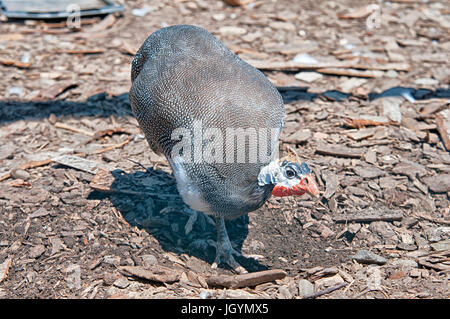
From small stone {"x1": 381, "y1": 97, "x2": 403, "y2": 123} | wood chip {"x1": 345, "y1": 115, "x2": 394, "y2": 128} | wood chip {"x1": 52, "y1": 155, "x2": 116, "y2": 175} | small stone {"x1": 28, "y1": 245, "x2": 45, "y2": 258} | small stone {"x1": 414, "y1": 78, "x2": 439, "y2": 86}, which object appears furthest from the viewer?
small stone {"x1": 414, "y1": 78, "x2": 439, "y2": 86}

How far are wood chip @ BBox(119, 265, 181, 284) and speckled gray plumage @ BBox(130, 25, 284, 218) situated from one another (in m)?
0.57

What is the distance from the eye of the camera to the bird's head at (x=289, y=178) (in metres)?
3.97

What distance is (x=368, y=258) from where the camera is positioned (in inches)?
170

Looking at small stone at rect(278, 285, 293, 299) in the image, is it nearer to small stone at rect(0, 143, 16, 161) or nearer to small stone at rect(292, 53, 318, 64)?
small stone at rect(0, 143, 16, 161)

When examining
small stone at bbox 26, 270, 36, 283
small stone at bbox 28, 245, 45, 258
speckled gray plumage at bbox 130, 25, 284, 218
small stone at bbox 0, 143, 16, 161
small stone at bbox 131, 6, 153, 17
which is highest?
speckled gray plumage at bbox 130, 25, 284, 218

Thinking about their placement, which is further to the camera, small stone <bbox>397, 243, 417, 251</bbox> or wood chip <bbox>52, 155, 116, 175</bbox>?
wood chip <bbox>52, 155, 116, 175</bbox>

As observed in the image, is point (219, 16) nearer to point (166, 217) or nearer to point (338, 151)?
point (338, 151)

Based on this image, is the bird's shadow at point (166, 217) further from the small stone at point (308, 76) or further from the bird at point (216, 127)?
the small stone at point (308, 76)

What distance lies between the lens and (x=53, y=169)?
5.42 metres

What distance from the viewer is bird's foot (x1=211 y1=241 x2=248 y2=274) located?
452 cm

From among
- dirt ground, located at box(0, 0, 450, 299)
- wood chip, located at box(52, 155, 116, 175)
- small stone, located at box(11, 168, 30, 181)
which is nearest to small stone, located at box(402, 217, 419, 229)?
dirt ground, located at box(0, 0, 450, 299)

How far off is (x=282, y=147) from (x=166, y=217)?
4.92 ft

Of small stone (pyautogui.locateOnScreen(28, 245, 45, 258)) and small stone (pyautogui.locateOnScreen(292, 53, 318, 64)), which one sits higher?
small stone (pyautogui.locateOnScreen(292, 53, 318, 64))

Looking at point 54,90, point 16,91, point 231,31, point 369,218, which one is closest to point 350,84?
point 231,31
